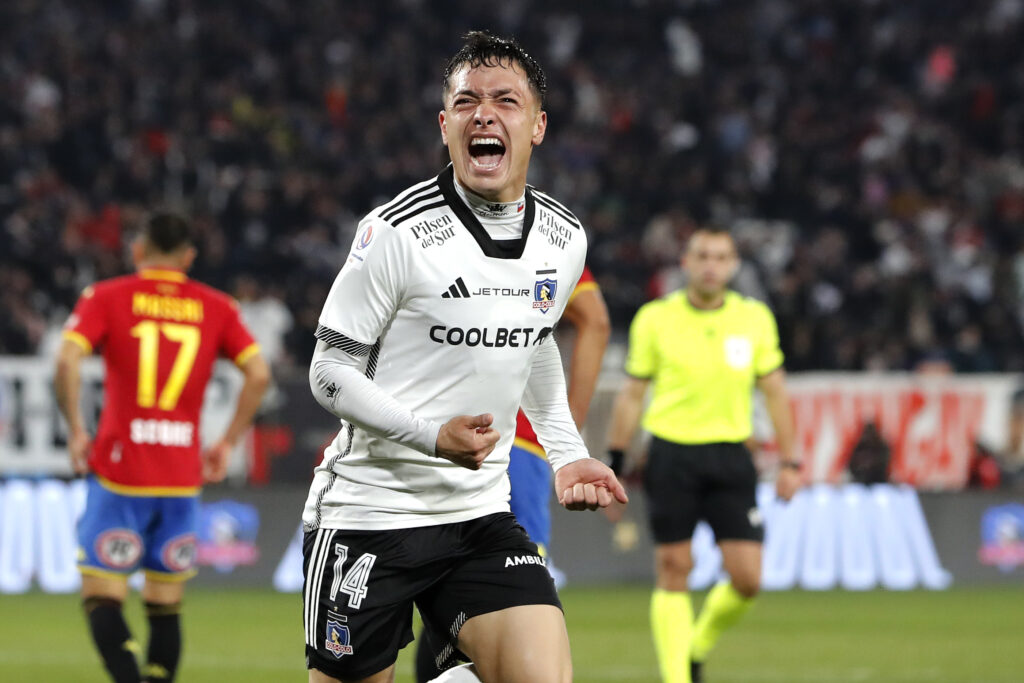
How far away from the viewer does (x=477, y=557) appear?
4449mm

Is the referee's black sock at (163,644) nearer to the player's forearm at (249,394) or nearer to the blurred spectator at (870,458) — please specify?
the player's forearm at (249,394)

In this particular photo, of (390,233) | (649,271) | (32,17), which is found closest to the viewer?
(390,233)

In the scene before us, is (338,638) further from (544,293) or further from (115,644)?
(115,644)

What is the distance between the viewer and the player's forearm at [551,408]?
459 cm

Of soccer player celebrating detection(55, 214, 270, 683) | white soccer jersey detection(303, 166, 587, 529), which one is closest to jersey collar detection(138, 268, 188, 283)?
soccer player celebrating detection(55, 214, 270, 683)

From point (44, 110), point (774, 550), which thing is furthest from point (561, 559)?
point (44, 110)

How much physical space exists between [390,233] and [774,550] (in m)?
10.2

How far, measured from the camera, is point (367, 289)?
4137mm

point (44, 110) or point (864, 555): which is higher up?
point (44, 110)

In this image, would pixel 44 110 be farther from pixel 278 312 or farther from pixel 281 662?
pixel 281 662

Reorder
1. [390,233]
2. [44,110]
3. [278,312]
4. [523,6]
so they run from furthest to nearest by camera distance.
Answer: [523,6], [44,110], [278,312], [390,233]

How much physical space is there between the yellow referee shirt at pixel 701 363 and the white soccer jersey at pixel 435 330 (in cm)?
379

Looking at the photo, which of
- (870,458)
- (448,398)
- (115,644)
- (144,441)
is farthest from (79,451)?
(870,458)

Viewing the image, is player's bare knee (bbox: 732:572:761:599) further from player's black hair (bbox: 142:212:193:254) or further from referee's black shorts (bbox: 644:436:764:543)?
player's black hair (bbox: 142:212:193:254)
